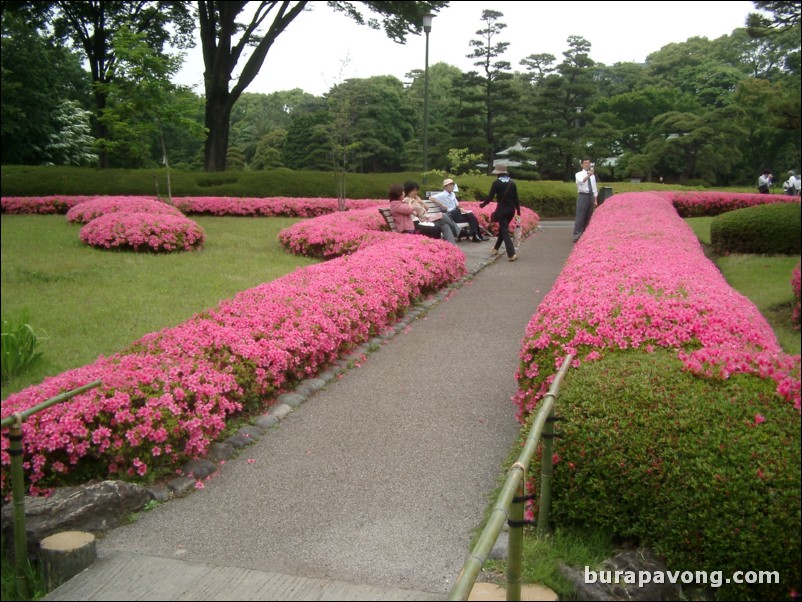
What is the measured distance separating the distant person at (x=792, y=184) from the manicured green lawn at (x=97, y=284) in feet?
7.62

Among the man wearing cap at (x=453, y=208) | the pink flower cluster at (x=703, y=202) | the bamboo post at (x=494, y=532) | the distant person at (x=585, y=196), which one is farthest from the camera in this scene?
the pink flower cluster at (x=703, y=202)

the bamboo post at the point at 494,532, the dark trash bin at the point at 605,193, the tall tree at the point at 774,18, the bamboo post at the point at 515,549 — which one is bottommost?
the bamboo post at the point at 515,549

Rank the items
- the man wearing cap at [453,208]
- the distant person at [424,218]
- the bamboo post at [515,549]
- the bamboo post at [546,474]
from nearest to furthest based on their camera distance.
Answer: the bamboo post at [515,549]
the bamboo post at [546,474]
the distant person at [424,218]
the man wearing cap at [453,208]

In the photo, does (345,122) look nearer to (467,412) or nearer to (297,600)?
(467,412)

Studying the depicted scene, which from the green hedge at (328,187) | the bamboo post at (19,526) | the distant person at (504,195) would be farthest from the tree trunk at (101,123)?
the green hedge at (328,187)

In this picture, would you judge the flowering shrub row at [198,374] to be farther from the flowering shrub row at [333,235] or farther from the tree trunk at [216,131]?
the flowering shrub row at [333,235]

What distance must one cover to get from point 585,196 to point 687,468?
10578 mm

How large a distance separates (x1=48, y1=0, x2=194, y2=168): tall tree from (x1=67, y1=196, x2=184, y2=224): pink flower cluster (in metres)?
4.91

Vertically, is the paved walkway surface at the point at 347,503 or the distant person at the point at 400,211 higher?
the distant person at the point at 400,211

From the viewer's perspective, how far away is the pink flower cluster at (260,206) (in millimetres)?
16016

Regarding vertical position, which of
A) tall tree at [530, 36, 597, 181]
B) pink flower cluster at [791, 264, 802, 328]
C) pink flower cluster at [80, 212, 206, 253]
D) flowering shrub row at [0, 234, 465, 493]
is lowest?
flowering shrub row at [0, 234, 465, 493]

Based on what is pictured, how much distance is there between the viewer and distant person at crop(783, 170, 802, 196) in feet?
6.96

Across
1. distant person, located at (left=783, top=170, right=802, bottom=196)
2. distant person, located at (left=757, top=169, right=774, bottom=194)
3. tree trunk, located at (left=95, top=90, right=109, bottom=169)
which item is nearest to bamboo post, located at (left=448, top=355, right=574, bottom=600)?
distant person, located at (left=783, top=170, right=802, bottom=196)

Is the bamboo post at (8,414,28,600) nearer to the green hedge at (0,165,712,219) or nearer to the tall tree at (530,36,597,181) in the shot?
the green hedge at (0,165,712,219)
